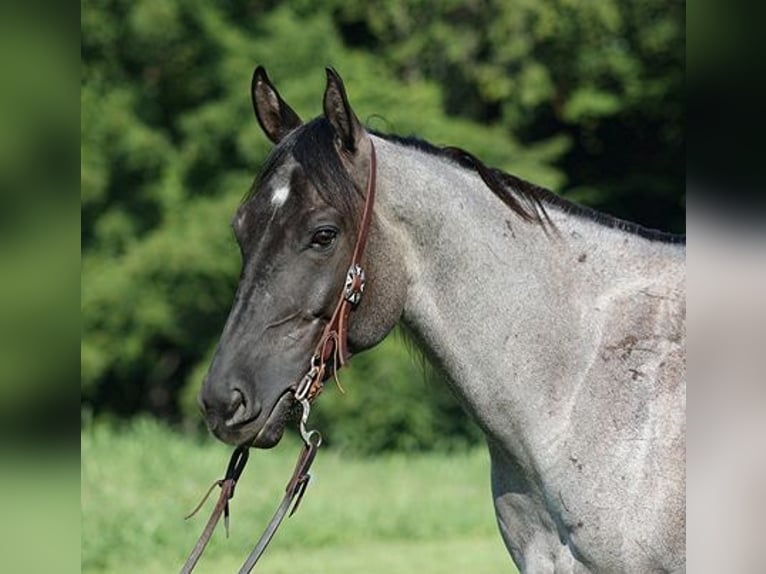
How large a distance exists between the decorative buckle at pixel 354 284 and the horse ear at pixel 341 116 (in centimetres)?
31

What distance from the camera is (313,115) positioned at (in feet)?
51.2

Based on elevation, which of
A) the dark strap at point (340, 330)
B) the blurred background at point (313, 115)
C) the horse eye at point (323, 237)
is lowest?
the dark strap at point (340, 330)

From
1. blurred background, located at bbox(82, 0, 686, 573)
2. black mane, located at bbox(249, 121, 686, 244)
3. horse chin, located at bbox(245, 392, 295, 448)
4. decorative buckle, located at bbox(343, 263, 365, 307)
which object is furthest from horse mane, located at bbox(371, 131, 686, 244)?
blurred background, located at bbox(82, 0, 686, 573)

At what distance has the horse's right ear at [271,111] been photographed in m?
3.36

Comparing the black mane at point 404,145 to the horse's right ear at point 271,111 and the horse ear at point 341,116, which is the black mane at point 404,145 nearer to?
the horse ear at point 341,116

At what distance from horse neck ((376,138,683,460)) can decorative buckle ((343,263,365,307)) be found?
0.18 metres

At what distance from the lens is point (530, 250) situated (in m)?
3.28

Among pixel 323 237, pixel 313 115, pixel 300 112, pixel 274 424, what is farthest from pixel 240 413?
pixel 300 112

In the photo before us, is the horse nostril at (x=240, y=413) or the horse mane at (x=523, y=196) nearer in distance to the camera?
the horse nostril at (x=240, y=413)

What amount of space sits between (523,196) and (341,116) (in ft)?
1.90

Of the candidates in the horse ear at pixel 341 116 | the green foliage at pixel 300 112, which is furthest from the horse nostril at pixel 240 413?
the green foliage at pixel 300 112
